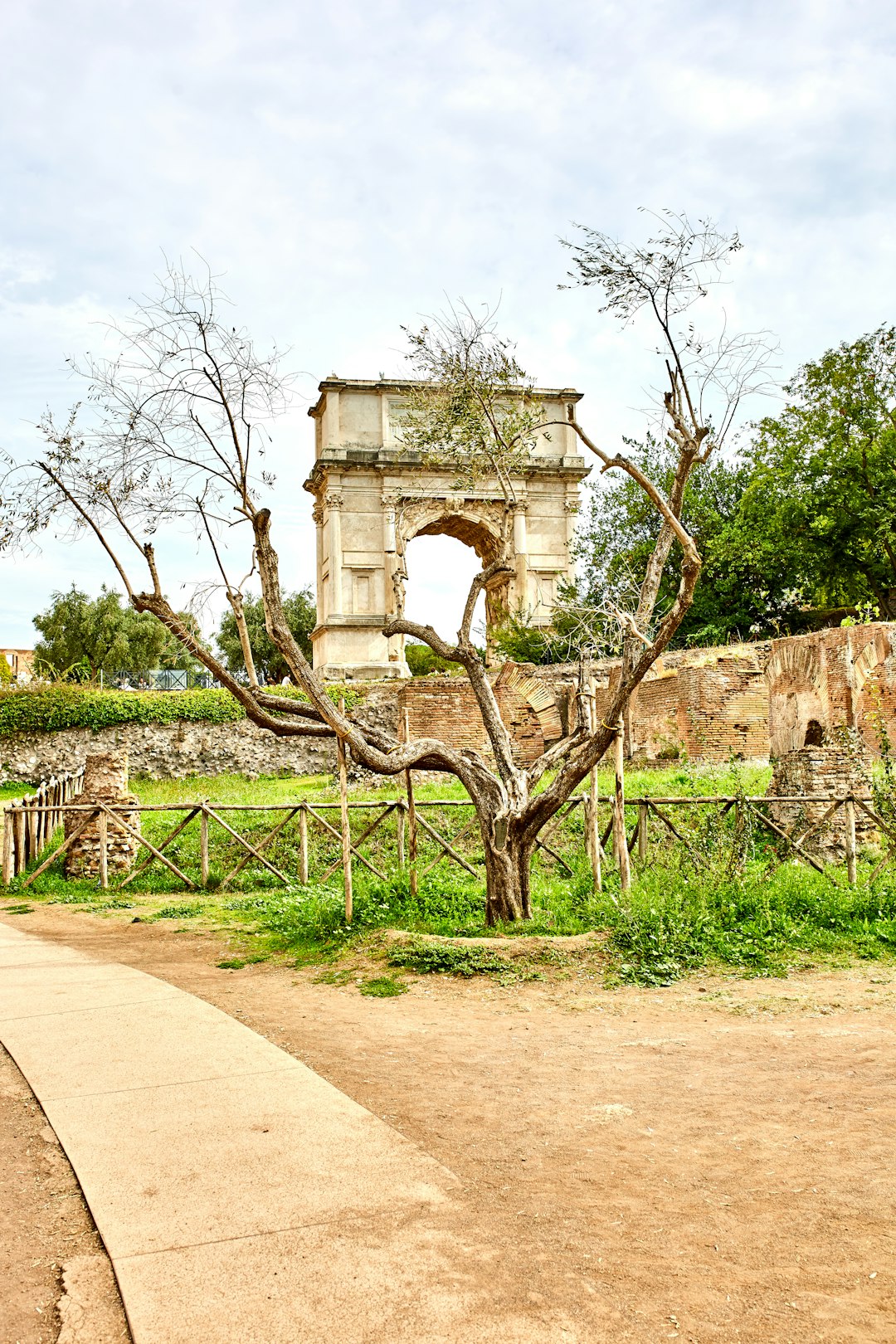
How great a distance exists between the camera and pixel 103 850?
13.8 m

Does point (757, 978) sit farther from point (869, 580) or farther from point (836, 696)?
point (869, 580)

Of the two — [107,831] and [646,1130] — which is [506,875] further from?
[107,831]

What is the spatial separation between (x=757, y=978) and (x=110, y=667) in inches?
1672

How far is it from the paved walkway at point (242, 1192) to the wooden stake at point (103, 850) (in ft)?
24.9

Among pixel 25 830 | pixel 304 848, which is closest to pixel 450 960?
pixel 304 848

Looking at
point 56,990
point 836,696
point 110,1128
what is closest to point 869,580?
point 836,696

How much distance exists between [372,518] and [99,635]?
57.4 ft

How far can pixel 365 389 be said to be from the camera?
35.2 metres

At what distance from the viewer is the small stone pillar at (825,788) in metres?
12.5

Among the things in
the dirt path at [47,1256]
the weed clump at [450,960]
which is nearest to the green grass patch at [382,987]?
the weed clump at [450,960]

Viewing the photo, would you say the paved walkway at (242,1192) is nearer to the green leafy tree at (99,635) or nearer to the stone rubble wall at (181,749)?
the stone rubble wall at (181,749)

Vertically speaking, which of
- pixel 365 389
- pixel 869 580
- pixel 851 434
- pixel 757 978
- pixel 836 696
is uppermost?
Answer: pixel 365 389

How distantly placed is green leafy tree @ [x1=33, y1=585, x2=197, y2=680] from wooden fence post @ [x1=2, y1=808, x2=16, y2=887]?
32391 mm

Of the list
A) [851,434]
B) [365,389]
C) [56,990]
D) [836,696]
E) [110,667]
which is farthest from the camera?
[110,667]
